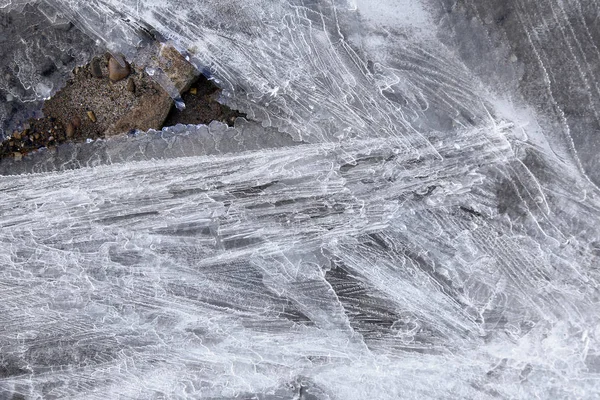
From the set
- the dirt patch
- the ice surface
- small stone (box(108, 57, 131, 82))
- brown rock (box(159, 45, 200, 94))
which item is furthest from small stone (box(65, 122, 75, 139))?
brown rock (box(159, 45, 200, 94))

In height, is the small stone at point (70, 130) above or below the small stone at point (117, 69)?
below

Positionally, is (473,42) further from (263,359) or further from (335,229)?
(263,359)

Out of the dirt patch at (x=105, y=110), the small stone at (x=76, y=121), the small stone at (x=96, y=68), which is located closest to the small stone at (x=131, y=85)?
the dirt patch at (x=105, y=110)

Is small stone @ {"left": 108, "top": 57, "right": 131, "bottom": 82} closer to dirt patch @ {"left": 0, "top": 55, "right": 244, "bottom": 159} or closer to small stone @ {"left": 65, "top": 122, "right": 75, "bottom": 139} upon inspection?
dirt patch @ {"left": 0, "top": 55, "right": 244, "bottom": 159}

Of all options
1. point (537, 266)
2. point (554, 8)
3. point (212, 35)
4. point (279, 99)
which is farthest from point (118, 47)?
point (537, 266)

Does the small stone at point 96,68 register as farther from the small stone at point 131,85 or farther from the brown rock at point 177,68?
the brown rock at point 177,68

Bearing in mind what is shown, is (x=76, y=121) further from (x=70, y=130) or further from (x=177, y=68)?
(x=177, y=68)
